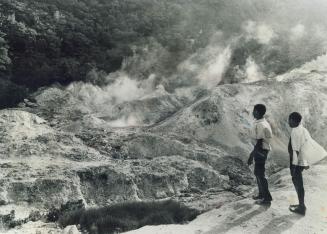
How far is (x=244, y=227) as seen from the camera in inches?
261

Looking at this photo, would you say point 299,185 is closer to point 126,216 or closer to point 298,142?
point 298,142

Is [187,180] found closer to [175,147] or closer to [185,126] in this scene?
[175,147]

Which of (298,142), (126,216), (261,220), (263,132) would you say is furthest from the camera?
(126,216)

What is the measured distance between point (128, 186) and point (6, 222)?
8.12ft

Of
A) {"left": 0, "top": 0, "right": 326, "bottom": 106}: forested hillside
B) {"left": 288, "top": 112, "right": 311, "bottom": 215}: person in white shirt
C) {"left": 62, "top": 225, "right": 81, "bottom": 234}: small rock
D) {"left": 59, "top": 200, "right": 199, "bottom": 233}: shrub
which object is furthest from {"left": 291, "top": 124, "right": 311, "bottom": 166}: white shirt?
{"left": 0, "top": 0, "right": 326, "bottom": 106}: forested hillside

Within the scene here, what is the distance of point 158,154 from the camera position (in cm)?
1079

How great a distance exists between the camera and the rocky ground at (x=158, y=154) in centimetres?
801

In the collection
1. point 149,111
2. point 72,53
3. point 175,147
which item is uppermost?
point 72,53

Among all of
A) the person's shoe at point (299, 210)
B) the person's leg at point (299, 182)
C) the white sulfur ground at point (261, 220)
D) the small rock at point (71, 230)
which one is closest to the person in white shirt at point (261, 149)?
the white sulfur ground at point (261, 220)

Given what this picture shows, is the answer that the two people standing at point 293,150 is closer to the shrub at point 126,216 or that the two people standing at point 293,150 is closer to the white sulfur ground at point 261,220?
the white sulfur ground at point 261,220

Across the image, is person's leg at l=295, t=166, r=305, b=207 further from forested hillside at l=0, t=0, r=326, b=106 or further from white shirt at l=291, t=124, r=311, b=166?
forested hillside at l=0, t=0, r=326, b=106

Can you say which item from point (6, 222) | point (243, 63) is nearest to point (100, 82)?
point (243, 63)

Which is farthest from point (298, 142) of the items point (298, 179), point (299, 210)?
point (299, 210)

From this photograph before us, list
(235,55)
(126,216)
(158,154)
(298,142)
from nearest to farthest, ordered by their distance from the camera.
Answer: (298,142), (126,216), (158,154), (235,55)
